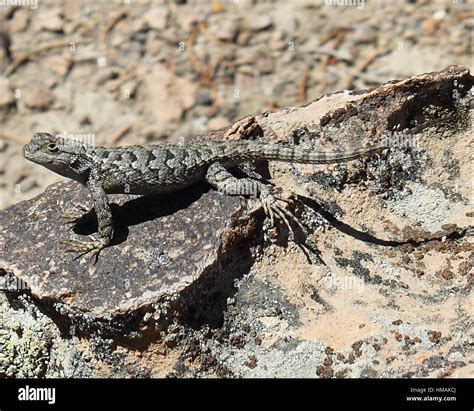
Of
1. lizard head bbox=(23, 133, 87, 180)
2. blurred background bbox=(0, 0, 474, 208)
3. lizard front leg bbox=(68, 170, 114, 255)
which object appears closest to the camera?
lizard front leg bbox=(68, 170, 114, 255)

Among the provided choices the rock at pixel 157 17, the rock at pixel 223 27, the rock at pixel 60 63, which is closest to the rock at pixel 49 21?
the rock at pixel 60 63

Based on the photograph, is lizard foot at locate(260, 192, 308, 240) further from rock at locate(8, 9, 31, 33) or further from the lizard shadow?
rock at locate(8, 9, 31, 33)

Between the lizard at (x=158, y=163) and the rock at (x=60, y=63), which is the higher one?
the rock at (x=60, y=63)

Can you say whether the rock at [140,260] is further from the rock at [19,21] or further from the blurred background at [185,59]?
the rock at [19,21]

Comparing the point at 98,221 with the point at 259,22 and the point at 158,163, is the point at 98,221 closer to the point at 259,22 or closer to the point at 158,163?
the point at 158,163

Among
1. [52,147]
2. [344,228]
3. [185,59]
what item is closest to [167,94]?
[185,59]

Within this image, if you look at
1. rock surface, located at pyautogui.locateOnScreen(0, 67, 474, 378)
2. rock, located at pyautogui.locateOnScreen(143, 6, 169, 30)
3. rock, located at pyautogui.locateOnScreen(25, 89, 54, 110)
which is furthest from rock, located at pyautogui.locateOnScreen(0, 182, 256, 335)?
rock, located at pyautogui.locateOnScreen(143, 6, 169, 30)

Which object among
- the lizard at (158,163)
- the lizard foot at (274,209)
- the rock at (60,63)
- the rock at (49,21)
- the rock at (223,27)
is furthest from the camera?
the rock at (49,21)

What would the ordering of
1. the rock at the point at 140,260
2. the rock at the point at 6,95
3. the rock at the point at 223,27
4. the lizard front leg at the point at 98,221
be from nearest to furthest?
the rock at the point at 140,260
the lizard front leg at the point at 98,221
the rock at the point at 6,95
the rock at the point at 223,27

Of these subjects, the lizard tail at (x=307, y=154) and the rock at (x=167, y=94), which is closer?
the lizard tail at (x=307, y=154)
